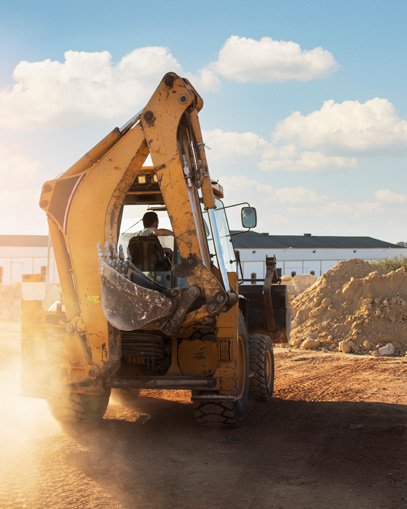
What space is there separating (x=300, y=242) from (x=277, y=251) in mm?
5960

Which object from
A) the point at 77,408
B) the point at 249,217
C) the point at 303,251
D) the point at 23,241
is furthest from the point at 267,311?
the point at 303,251

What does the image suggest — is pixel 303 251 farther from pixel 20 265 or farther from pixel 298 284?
pixel 298 284

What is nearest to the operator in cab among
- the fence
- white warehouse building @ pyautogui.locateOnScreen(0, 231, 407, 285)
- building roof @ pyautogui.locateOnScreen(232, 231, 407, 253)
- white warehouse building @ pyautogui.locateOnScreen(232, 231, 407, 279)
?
white warehouse building @ pyautogui.locateOnScreen(0, 231, 407, 285)

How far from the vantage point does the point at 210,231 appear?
894cm

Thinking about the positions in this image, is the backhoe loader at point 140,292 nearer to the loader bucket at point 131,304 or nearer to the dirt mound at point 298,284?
the loader bucket at point 131,304

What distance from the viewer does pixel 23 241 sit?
216 ft

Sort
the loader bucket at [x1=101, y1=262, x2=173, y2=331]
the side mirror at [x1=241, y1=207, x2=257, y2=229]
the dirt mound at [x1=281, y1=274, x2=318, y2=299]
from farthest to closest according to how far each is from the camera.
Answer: the dirt mound at [x1=281, y1=274, x2=318, y2=299], the side mirror at [x1=241, y1=207, x2=257, y2=229], the loader bucket at [x1=101, y1=262, x2=173, y2=331]

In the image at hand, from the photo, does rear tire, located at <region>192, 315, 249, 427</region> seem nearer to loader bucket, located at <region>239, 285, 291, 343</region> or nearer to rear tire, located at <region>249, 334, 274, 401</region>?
rear tire, located at <region>249, 334, 274, 401</region>

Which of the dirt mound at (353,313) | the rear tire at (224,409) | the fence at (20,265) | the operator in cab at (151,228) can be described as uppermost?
the fence at (20,265)

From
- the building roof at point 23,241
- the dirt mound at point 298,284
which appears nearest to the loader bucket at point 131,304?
the dirt mound at point 298,284

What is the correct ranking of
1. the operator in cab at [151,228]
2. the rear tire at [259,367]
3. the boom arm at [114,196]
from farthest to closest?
1. the rear tire at [259,367]
2. the operator in cab at [151,228]
3. the boom arm at [114,196]

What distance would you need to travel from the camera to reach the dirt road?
6145 mm

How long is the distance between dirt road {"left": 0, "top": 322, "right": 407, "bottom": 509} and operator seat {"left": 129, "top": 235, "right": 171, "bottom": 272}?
190 centimetres

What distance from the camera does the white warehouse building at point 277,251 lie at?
58312 millimetres
